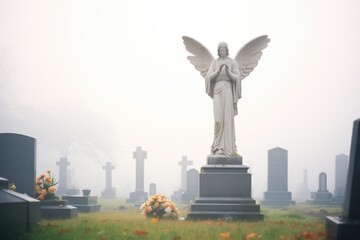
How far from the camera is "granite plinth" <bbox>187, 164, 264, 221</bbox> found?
11953 millimetres

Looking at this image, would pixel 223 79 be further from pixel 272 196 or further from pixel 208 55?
pixel 272 196

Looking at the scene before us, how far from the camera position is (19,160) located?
12.7m

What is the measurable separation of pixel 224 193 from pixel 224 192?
0.02 meters

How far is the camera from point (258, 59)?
1375 cm

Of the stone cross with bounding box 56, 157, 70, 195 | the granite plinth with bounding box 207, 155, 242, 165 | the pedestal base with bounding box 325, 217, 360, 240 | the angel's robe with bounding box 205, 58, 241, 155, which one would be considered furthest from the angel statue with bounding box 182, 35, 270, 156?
the stone cross with bounding box 56, 157, 70, 195

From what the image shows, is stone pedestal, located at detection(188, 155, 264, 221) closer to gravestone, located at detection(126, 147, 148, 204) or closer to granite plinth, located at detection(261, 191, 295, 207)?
granite plinth, located at detection(261, 191, 295, 207)

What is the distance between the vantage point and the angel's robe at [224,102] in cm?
1298

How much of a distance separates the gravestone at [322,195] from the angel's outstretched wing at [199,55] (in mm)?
15619

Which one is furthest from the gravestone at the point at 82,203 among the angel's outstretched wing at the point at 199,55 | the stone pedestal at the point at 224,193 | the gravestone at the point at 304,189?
the gravestone at the point at 304,189

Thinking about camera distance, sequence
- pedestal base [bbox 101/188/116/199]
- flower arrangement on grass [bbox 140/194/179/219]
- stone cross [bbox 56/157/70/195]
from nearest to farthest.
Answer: flower arrangement on grass [bbox 140/194/179/219], stone cross [bbox 56/157/70/195], pedestal base [bbox 101/188/116/199]

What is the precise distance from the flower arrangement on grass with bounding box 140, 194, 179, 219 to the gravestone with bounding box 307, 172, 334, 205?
633 inches

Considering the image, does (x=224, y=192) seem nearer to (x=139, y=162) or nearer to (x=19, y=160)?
(x=19, y=160)

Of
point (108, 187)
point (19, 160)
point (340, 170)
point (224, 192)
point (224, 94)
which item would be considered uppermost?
point (224, 94)

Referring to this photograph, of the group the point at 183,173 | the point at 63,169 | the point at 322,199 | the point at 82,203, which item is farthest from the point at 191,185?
the point at 63,169
